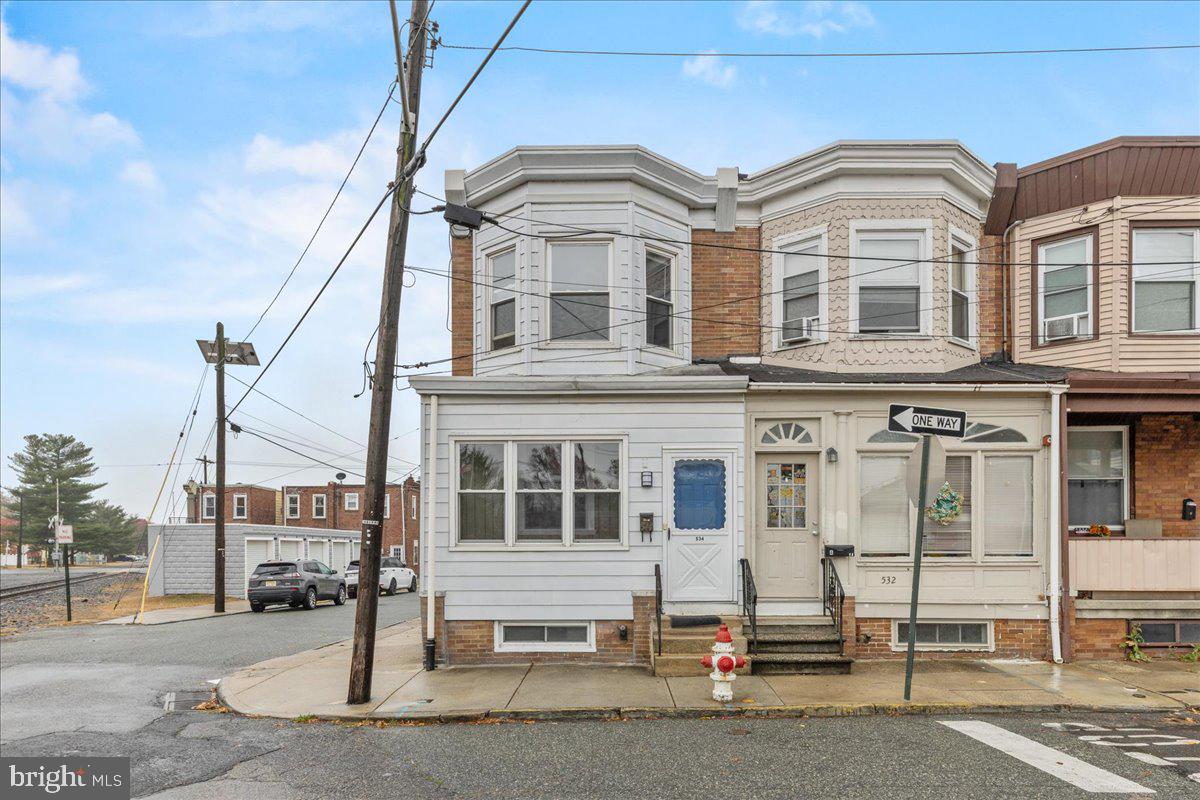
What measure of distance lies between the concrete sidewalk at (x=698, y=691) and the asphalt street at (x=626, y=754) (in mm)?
239

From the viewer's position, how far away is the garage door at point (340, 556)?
37903 mm

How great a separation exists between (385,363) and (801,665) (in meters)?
6.31

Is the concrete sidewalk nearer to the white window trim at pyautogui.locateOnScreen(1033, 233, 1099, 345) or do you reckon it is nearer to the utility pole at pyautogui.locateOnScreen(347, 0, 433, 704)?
the utility pole at pyautogui.locateOnScreen(347, 0, 433, 704)

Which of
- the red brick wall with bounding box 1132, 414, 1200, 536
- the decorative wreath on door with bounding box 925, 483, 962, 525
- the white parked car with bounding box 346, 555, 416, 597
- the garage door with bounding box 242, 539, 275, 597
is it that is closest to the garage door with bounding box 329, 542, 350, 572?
the white parked car with bounding box 346, 555, 416, 597

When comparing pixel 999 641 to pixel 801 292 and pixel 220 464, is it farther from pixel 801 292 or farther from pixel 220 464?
pixel 220 464

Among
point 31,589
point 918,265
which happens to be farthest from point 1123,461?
point 31,589

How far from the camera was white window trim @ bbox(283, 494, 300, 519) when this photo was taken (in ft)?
170

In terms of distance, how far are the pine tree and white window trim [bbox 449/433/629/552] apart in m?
76.2

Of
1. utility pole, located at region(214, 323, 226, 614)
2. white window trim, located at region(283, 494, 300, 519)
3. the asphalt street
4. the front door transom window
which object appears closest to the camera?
the asphalt street

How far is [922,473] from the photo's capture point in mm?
8078

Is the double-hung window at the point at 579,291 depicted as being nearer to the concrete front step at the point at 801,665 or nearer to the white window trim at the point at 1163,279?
the concrete front step at the point at 801,665

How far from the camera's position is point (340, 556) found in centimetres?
3897

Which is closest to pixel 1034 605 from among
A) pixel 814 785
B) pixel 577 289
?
pixel 814 785

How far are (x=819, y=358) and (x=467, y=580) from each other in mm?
6169
